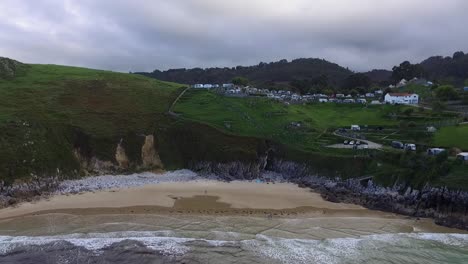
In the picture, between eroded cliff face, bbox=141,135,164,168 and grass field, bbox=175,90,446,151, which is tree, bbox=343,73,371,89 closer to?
grass field, bbox=175,90,446,151

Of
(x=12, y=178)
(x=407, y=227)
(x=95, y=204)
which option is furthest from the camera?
(x=12, y=178)

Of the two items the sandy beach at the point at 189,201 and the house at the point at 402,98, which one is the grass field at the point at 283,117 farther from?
the sandy beach at the point at 189,201

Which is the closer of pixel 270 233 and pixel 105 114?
pixel 270 233

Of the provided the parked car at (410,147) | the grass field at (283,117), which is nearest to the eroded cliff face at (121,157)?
the grass field at (283,117)

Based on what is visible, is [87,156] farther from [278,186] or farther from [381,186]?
[381,186]

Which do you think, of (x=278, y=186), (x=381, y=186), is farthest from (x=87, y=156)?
(x=381, y=186)

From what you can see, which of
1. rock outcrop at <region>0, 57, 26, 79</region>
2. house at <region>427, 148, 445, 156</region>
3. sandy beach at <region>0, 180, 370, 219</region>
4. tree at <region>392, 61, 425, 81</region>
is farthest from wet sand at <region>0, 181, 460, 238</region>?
tree at <region>392, 61, 425, 81</region>

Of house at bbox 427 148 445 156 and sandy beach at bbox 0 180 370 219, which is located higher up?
house at bbox 427 148 445 156
